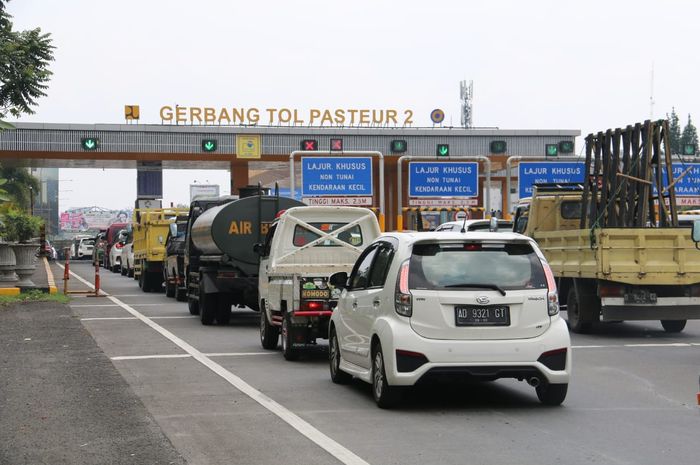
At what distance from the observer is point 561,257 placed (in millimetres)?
19719

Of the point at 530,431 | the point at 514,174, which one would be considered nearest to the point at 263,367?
the point at 530,431

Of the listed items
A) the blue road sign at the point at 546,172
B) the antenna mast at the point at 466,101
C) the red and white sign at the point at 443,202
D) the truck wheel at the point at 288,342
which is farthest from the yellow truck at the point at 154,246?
the antenna mast at the point at 466,101

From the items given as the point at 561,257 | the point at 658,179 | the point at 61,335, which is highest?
the point at 658,179

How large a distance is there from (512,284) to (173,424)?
327 centimetres

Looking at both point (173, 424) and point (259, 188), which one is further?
point (259, 188)

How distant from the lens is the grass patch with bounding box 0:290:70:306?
1108 inches

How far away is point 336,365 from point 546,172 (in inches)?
1134

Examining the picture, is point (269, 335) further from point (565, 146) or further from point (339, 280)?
point (565, 146)

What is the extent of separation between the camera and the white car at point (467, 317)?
10.2 meters

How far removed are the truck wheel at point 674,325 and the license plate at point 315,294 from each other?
7.52 meters

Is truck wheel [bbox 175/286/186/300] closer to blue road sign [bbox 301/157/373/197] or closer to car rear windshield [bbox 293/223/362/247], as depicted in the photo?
blue road sign [bbox 301/157/373/197]

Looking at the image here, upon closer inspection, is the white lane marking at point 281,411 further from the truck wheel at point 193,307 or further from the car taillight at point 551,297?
the truck wheel at point 193,307

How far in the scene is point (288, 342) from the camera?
15.0m

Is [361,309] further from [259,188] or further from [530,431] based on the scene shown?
[259,188]
